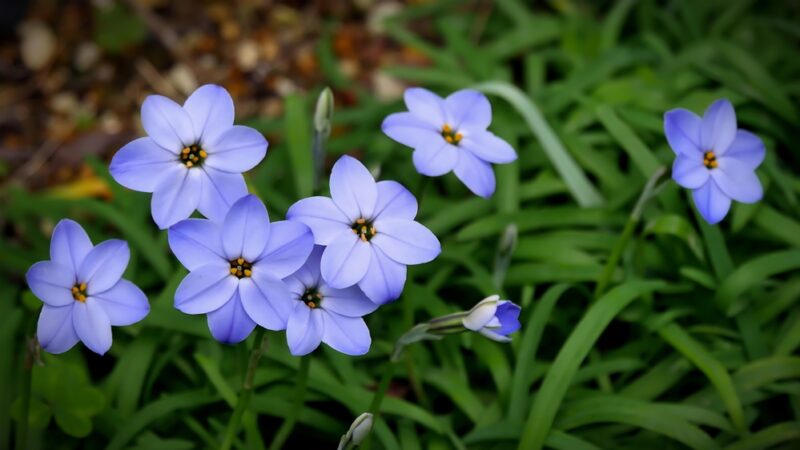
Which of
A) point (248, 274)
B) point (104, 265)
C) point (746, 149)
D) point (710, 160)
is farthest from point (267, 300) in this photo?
point (746, 149)

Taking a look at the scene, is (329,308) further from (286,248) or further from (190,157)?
(190,157)

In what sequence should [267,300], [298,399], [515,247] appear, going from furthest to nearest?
[515,247] → [298,399] → [267,300]

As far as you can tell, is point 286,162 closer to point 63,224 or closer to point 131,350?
point 131,350

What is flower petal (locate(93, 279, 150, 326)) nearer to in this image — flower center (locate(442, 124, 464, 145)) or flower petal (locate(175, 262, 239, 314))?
flower petal (locate(175, 262, 239, 314))

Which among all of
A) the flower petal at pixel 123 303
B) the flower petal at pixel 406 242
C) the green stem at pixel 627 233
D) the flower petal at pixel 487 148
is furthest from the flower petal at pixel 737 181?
the flower petal at pixel 123 303

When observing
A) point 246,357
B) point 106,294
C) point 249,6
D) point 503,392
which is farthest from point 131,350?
point 249,6
